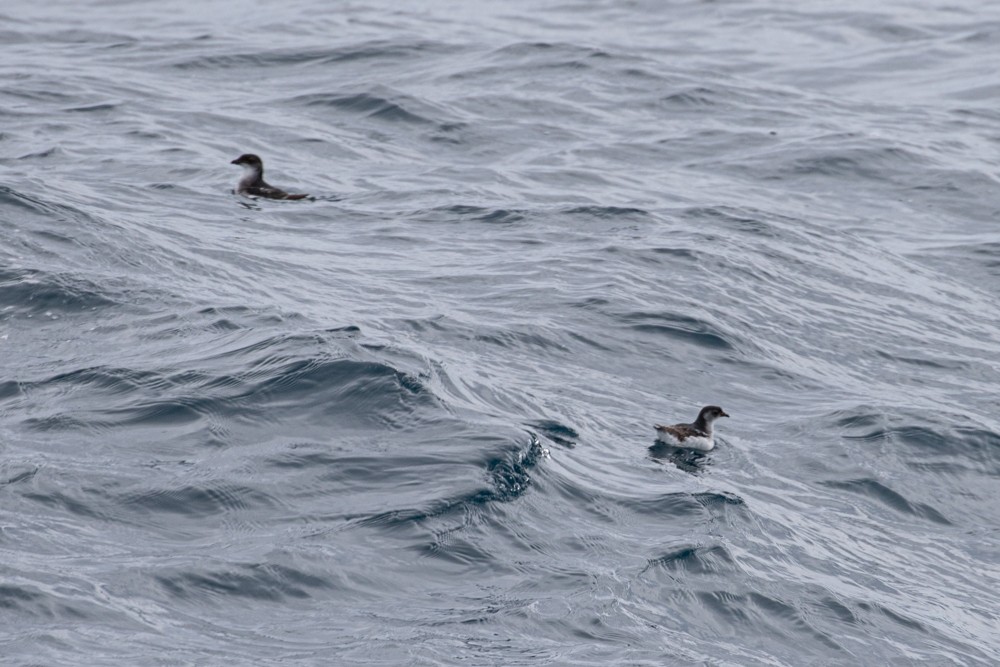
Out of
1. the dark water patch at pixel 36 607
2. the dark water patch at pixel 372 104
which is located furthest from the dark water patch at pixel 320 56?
the dark water patch at pixel 36 607

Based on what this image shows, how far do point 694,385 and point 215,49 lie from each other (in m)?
15.4

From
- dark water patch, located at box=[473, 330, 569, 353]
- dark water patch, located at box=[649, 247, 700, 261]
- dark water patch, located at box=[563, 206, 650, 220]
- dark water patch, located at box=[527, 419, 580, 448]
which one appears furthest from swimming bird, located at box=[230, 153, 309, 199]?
dark water patch, located at box=[527, 419, 580, 448]

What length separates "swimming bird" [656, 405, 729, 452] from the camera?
12109mm

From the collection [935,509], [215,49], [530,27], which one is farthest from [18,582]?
[530,27]

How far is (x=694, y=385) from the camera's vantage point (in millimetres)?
14258

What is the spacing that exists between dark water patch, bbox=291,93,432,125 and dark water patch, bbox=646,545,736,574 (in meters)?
13.5

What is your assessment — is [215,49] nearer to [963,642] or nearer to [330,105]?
[330,105]

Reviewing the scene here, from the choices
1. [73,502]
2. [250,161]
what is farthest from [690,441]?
[250,161]

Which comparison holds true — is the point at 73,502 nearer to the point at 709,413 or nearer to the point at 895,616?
the point at 709,413

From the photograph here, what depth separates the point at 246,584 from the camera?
937cm

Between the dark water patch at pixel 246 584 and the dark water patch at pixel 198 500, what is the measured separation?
0.89 metres

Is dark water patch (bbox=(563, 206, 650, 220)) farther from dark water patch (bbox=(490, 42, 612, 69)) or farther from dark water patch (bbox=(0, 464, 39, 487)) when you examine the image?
dark water patch (bbox=(0, 464, 39, 487))

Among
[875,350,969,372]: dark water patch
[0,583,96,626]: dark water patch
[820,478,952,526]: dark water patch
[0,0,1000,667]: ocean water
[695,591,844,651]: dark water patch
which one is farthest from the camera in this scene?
[875,350,969,372]: dark water patch

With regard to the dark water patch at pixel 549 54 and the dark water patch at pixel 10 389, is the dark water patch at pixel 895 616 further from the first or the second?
the dark water patch at pixel 549 54
